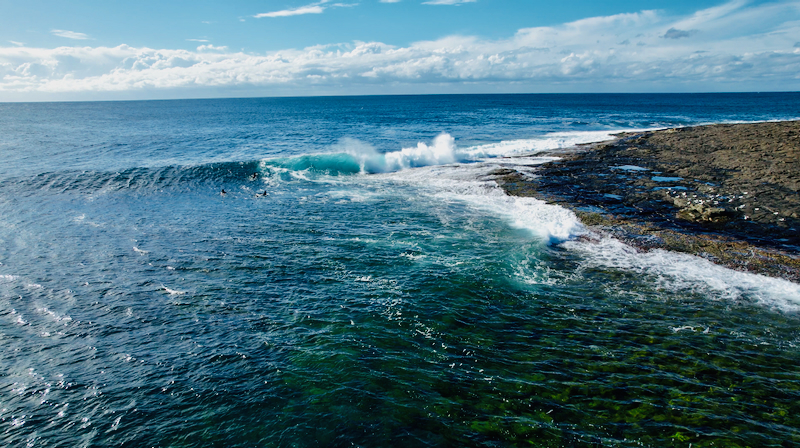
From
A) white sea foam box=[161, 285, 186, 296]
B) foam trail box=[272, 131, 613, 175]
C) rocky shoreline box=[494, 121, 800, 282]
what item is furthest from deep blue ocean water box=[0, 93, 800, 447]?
foam trail box=[272, 131, 613, 175]

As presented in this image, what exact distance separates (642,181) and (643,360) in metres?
25.1

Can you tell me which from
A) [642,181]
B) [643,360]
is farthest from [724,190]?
[643,360]

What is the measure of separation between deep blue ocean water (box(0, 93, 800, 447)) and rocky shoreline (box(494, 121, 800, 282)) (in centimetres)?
233

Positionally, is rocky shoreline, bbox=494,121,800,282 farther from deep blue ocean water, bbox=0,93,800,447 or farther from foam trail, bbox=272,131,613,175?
foam trail, bbox=272,131,613,175

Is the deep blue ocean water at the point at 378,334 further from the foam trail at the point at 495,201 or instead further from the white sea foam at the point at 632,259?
the foam trail at the point at 495,201

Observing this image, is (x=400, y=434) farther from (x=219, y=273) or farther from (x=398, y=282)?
(x=219, y=273)

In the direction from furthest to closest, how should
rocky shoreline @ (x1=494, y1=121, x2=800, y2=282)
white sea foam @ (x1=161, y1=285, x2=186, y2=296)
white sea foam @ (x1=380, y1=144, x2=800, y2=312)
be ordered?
1. rocky shoreline @ (x1=494, y1=121, x2=800, y2=282)
2. white sea foam @ (x1=161, y1=285, x2=186, y2=296)
3. white sea foam @ (x1=380, y1=144, x2=800, y2=312)

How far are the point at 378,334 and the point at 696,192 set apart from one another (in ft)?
88.9

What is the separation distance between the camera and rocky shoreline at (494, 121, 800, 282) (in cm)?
2033

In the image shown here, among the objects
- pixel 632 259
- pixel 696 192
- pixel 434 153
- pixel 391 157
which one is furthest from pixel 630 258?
pixel 391 157

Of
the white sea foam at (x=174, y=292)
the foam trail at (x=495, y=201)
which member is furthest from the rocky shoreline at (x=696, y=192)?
the white sea foam at (x=174, y=292)

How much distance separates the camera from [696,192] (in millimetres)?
28516

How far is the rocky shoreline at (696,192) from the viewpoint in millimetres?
20328

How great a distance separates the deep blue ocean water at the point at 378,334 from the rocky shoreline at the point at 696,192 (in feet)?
7.63
